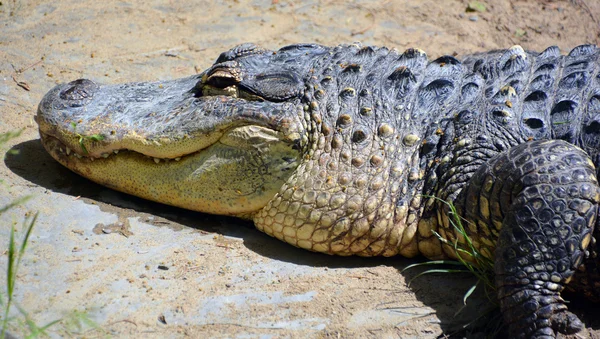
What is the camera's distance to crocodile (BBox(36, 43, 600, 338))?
3.34 m

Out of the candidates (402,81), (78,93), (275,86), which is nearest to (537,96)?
(402,81)

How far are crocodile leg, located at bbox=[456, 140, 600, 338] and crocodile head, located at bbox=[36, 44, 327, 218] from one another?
4.11ft

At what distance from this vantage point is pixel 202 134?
157 inches

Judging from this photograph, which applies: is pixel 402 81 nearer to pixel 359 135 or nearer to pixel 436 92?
pixel 436 92

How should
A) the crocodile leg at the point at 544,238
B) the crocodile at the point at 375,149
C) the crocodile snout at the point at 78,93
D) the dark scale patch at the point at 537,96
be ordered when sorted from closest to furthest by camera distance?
1. the crocodile leg at the point at 544,238
2. the crocodile at the point at 375,149
3. the dark scale patch at the point at 537,96
4. the crocodile snout at the point at 78,93

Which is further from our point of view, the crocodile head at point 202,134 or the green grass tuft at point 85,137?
the green grass tuft at point 85,137

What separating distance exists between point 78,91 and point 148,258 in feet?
4.31

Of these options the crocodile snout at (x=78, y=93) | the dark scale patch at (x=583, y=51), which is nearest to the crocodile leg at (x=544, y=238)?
the dark scale patch at (x=583, y=51)

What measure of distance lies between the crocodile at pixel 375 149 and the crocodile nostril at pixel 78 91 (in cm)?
1

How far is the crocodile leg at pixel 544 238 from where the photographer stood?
127 inches

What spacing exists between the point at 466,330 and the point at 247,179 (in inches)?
57.3

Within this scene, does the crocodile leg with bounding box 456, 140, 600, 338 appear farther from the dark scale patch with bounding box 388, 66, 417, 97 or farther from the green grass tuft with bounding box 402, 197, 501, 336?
the dark scale patch with bounding box 388, 66, 417, 97

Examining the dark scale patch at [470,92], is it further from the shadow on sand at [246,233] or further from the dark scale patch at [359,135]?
the shadow on sand at [246,233]

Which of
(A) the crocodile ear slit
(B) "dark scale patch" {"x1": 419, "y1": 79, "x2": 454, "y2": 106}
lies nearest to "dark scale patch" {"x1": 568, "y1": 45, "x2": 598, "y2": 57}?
(B) "dark scale patch" {"x1": 419, "y1": 79, "x2": 454, "y2": 106}
